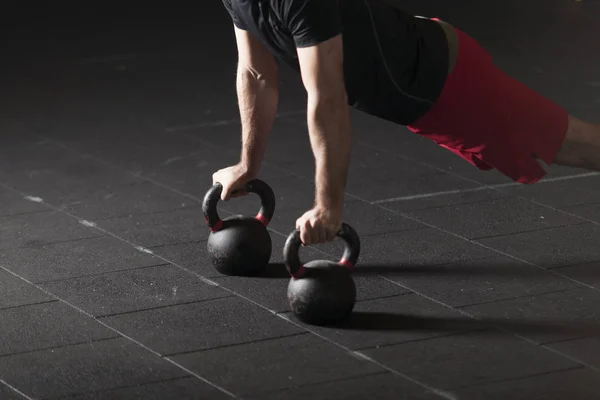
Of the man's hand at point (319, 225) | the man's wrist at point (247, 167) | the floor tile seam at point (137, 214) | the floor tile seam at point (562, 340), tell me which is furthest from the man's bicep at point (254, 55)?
the floor tile seam at point (562, 340)

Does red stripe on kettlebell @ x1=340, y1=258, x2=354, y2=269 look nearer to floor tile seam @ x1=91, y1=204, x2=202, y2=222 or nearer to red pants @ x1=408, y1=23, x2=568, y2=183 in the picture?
red pants @ x1=408, y1=23, x2=568, y2=183

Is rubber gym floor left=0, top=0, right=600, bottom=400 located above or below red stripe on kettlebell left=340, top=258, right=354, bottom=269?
below

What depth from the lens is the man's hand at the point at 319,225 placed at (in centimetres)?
298

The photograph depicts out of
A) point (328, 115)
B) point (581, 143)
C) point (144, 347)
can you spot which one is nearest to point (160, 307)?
Answer: point (144, 347)

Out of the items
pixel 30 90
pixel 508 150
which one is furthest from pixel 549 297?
pixel 30 90

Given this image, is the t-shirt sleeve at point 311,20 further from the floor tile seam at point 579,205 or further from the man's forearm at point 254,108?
the floor tile seam at point 579,205

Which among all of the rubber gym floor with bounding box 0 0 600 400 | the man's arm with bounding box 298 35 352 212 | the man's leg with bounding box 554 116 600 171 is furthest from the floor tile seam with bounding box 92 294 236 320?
the man's leg with bounding box 554 116 600 171

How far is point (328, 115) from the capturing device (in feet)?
9.72

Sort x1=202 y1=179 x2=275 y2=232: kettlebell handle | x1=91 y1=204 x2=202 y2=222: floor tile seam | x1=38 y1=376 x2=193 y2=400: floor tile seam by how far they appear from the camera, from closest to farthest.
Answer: x1=38 y1=376 x2=193 y2=400: floor tile seam < x1=202 y1=179 x2=275 y2=232: kettlebell handle < x1=91 y1=204 x2=202 y2=222: floor tile seam

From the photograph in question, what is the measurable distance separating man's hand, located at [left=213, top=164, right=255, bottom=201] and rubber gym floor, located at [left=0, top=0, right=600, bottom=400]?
272 mm

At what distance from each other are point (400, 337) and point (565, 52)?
385 centimetres

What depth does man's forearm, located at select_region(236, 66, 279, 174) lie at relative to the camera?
3.42 m

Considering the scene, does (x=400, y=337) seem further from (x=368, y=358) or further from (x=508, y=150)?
(x=508, y=150)

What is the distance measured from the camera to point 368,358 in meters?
2.89
